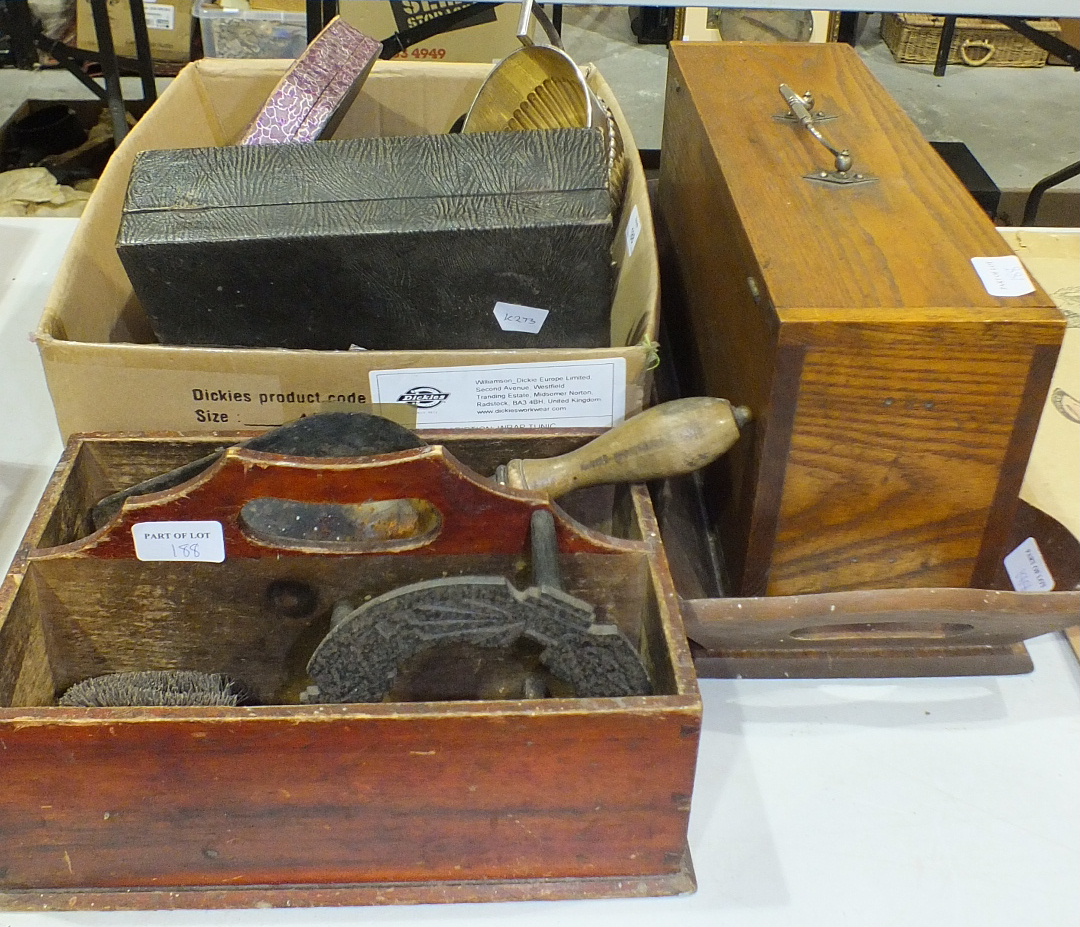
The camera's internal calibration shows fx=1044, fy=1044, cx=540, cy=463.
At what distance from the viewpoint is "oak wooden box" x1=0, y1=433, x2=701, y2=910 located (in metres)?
0.54

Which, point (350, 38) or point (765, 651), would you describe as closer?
point (765, 651)

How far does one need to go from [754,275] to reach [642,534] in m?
0.19

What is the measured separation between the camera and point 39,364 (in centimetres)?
108

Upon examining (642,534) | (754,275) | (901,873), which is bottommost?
(901,873)

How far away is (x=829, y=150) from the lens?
2.76 feet

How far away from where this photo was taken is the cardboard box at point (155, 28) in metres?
2.54

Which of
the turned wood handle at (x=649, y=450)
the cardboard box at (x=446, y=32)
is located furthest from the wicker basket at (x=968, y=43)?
the turned wood handle at (x=649, y=450)

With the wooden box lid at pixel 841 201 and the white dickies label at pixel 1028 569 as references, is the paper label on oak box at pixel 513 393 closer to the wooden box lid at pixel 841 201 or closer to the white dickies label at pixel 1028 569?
the wooden box lid at pixel 841 201

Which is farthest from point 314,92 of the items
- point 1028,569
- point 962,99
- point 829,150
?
point 962,99

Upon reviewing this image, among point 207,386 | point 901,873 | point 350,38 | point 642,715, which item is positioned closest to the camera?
point 642,715

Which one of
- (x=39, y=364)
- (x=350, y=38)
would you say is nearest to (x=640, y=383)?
(x=350, y=38)

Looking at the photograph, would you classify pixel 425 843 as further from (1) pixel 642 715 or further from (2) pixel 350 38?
(2) pixel 350 38

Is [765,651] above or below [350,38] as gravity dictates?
below

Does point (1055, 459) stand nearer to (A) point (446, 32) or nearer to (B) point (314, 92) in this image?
(B) point (314, 92)
